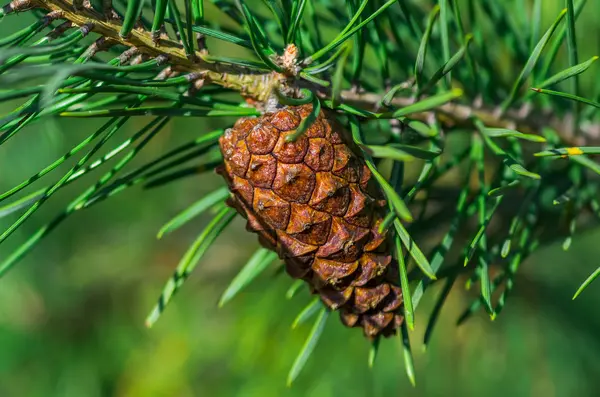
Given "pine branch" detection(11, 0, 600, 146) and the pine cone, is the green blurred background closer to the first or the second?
"pine branch" detection(11, 0, 600, 146)

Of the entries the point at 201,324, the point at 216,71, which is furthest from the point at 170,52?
the point at 201,324

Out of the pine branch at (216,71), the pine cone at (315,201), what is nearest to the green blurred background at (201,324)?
the pine branch at (216,71)

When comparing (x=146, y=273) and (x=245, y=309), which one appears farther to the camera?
(x=146, y=273)

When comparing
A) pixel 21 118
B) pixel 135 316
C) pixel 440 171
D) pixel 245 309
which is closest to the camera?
pixel 21 118

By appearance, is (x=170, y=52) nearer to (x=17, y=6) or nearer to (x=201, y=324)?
(x=17, y=6)

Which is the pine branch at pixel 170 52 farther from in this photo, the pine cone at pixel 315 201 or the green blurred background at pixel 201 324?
the green blurred background at pixel 201 324

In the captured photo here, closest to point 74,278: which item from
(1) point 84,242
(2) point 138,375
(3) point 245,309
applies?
(1) point 84,242

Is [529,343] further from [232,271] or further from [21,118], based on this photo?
[21,118]
